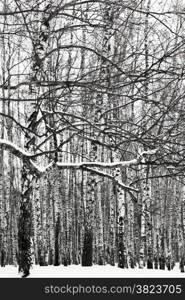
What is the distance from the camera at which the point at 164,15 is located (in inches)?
179

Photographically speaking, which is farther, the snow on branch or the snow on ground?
the snow on ground

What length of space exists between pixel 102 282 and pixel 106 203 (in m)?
27.9

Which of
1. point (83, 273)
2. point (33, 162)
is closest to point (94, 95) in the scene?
point (33, 162)

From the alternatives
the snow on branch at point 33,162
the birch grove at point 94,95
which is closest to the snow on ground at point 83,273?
the birch grove at point 94,95

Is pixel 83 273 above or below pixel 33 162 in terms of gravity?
below

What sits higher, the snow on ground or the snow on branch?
the snow on branch

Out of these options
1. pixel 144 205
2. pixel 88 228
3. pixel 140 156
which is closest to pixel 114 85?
pixel 140 156

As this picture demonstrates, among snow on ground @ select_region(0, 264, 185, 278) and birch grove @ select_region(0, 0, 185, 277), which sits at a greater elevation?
birch grove @ select_region(0, 0, 185, 277)

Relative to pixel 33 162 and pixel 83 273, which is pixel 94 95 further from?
pixel 83 273

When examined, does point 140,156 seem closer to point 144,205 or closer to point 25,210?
point 25,210

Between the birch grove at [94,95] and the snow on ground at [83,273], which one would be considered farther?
the snow on ground at [83,273]

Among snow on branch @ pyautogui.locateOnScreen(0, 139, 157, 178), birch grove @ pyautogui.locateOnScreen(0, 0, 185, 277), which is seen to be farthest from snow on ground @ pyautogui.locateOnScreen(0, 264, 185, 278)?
snow on branch @ pyautogui.locateOnScreen(0, 139, 157, 178)

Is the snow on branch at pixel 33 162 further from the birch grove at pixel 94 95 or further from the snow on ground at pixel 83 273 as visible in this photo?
the snow on ground at pixel 83 273

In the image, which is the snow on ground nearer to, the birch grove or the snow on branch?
the birch grove
